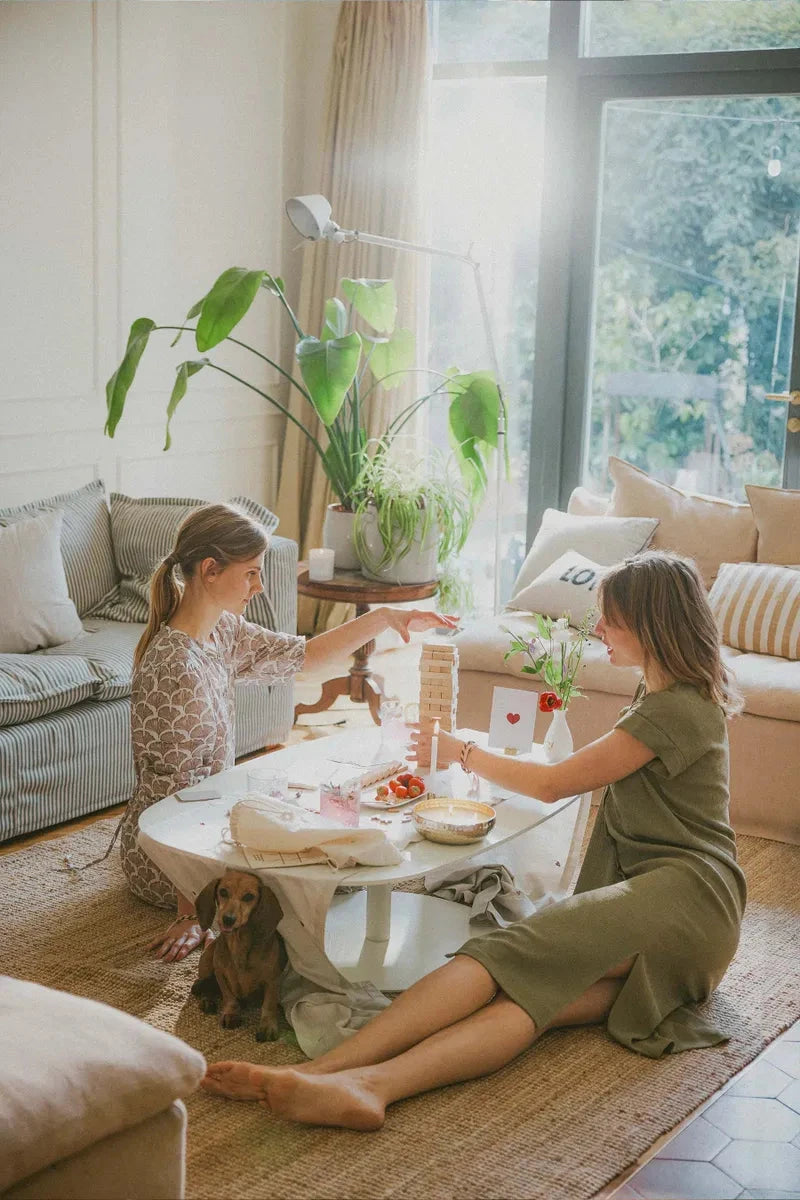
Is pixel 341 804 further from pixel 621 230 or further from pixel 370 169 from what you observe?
pixel 370 169

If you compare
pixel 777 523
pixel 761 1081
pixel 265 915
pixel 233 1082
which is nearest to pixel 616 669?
pixel 777 523

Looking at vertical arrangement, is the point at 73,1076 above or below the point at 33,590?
below

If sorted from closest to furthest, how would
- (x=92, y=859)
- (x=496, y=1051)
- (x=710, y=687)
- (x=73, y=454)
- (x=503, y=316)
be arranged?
(x=496, y=1051)
(x=710, y=687)
(x=92, y=859)
(x=73, y=454)
(x=503, y=316)

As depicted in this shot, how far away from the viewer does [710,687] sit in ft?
8.29

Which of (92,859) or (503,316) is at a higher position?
(503,316)

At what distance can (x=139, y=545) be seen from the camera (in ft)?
13.6

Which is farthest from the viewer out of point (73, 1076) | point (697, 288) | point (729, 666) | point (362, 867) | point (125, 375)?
point (697, 288)

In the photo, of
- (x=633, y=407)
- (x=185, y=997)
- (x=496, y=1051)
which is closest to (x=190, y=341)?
(x=633, y=407)

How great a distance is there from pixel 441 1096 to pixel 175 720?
969mm

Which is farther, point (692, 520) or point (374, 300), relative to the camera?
point (374, 300)

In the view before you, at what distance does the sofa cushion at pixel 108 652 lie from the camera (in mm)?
3590

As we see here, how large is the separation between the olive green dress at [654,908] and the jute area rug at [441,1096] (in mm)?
105

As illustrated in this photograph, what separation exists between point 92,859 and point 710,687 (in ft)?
5.25

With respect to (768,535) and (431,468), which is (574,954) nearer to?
(768,535)
